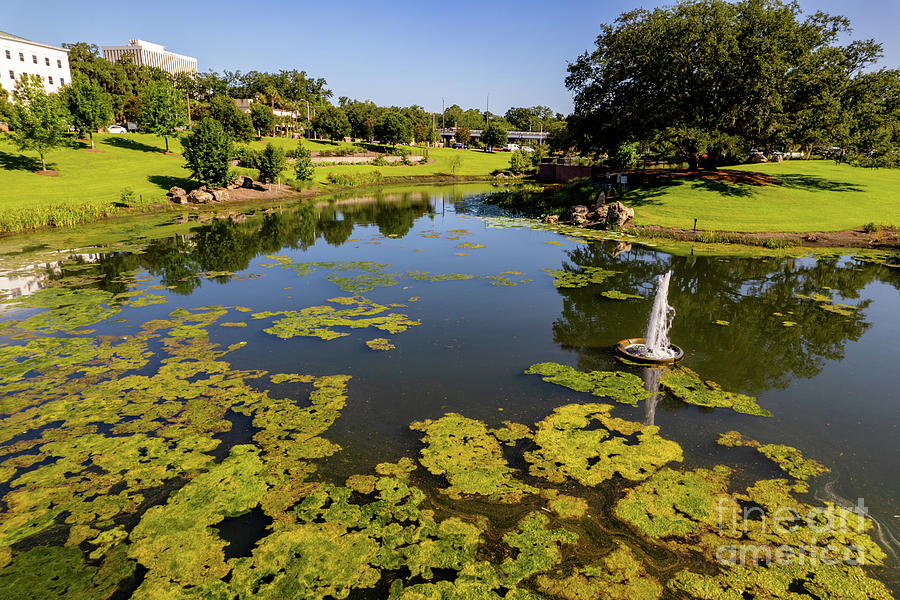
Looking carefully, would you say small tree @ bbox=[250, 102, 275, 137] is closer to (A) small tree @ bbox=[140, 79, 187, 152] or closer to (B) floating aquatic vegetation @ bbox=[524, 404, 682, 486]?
(A) small tree @ bbox=[140, 79, 187, 152]

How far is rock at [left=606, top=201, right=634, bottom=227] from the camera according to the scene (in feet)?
120

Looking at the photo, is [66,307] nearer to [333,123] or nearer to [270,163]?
[270,163]

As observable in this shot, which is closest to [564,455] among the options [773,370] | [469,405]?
[469,405]

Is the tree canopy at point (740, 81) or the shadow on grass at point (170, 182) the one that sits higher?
the tree canopy at point (740, 81)

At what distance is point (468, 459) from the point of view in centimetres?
960

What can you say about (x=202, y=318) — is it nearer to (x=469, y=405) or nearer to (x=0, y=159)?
(x=469, y=405)

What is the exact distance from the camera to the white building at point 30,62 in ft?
286

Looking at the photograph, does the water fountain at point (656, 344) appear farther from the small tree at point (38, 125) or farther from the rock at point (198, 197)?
the small tree at point (38, 125)

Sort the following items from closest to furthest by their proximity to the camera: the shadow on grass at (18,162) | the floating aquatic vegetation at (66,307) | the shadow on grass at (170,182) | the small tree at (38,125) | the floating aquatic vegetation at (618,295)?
the floating aquatic vegetation at (66,307), the floating aquatic vegetation at (618,295), the small tree at (38,125), the shadow on grass at (18,162), the shadow on grass at (170,182)

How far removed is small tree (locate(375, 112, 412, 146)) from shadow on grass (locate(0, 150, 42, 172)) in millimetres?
70907

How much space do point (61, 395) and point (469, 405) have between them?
10535 millimetres

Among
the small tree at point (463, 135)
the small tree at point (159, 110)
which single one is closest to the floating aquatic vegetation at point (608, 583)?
the small tree at point (159, 110)

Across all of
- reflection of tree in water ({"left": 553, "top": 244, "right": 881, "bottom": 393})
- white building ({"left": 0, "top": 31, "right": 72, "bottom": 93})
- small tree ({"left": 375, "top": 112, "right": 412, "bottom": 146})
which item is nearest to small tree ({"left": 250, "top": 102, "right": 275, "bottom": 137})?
small tree ({"left": 375, "top": 112, "right": 412, "bottom": 146})

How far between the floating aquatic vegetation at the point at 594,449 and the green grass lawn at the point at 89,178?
4092 cm
